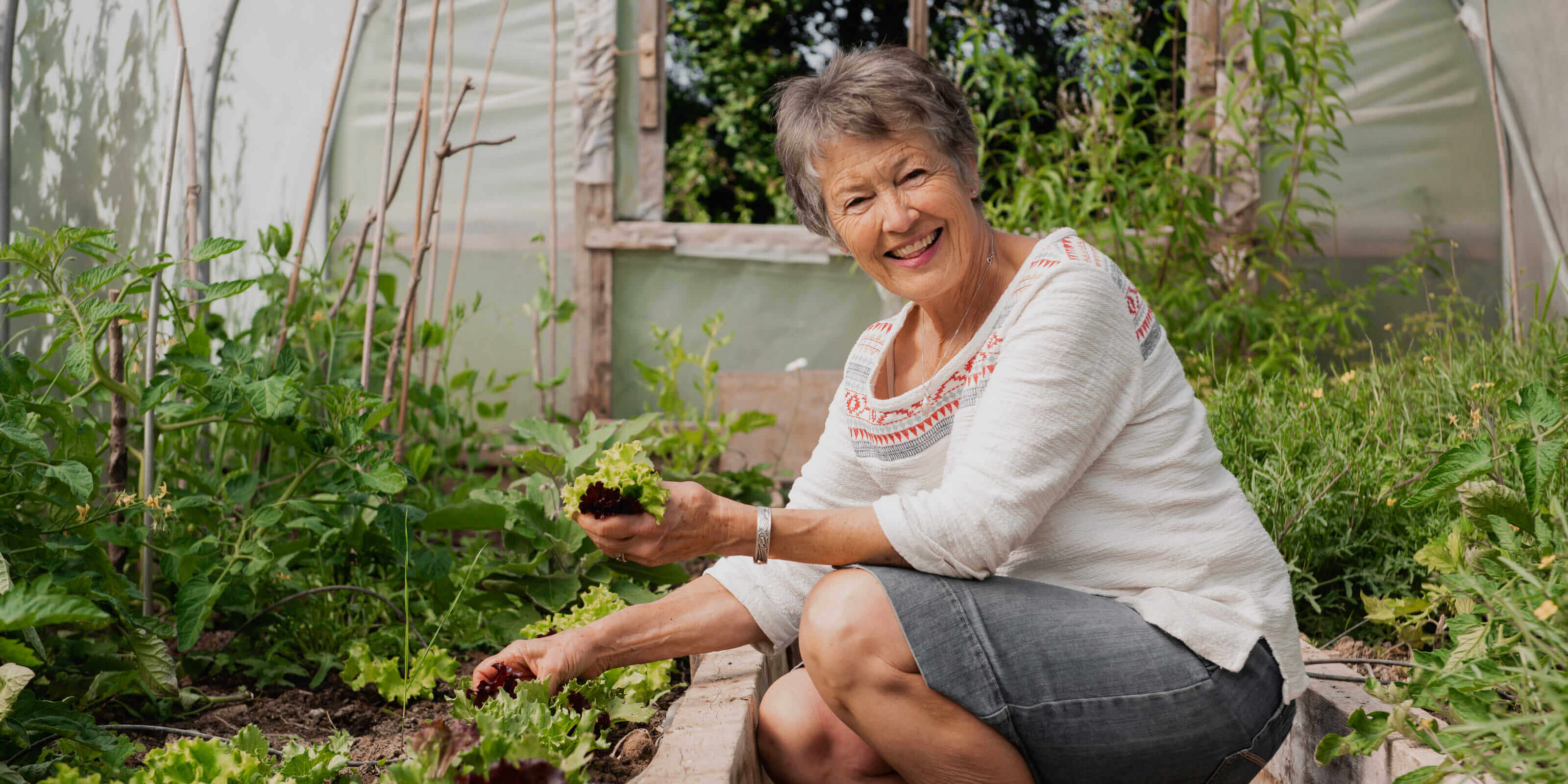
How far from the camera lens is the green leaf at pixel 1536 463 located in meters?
1.22

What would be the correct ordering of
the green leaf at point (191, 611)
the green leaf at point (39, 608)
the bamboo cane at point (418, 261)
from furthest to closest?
the bamboo cane at point (418, 261) < the green leaf at point (191, 611) < the green leaf at point (39, 608)

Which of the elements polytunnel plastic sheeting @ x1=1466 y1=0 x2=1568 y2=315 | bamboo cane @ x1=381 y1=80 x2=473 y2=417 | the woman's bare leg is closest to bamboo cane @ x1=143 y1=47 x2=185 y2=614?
bamboo cane @ x1=381 y1=80 x2=473 y2=417

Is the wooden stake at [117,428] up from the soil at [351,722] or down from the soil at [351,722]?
up

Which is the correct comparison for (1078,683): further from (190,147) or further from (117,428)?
(190,147)

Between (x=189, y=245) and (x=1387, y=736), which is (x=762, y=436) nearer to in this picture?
(x=189, y=245)

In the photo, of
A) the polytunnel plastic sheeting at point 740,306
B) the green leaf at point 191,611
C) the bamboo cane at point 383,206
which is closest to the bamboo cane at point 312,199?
the bamboo cane at point 383,206

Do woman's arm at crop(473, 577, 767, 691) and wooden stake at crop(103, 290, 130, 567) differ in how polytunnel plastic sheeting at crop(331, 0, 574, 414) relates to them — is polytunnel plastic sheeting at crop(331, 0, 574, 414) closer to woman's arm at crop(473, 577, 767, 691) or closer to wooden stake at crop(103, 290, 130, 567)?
wooden stake at crop(103, 290, 130, 567)

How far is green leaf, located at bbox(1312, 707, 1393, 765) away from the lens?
127 cm

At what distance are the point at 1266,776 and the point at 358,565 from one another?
170 cm

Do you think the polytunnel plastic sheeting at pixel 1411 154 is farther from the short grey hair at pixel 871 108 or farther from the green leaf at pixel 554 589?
the green leaf at pixel 554 589

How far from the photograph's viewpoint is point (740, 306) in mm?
4633

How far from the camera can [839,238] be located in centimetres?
171

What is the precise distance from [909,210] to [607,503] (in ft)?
1.92

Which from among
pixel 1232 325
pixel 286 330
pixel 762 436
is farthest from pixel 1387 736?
pixel 762 436
